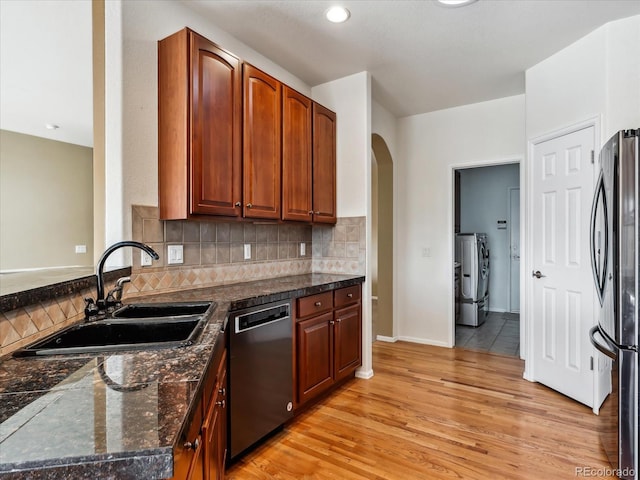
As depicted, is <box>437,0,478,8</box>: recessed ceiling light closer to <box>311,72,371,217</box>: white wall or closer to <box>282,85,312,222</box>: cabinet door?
<box>311,72,371,217</box>: white wall

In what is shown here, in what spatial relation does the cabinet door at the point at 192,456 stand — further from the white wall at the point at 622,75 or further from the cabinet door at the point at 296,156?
the white wall at the point at 622,75

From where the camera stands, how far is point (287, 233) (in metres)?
3.30

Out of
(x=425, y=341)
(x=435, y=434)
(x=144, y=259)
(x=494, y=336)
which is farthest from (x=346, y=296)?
(x=494, y=336)

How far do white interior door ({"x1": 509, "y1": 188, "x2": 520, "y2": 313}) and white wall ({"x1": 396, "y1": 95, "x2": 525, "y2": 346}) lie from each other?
7.23 ft

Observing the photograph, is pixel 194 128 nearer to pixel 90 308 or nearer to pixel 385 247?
pixel 90 308

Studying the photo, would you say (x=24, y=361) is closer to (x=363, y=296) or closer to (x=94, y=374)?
(x=94, y=374)

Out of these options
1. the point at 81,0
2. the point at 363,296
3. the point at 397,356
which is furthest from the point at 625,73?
the point at 81,0

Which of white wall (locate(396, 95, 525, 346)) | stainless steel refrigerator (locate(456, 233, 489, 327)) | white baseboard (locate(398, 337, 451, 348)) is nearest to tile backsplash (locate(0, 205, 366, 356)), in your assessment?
white wall (locate(396, 95, 525, 346))

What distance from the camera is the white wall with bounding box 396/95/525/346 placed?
3980 mm

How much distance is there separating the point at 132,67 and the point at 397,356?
3429 millimetres

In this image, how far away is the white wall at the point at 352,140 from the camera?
329cm

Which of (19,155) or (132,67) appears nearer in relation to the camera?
(132,67)

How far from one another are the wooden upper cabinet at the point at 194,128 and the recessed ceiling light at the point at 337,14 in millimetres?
718

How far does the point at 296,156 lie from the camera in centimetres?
288
